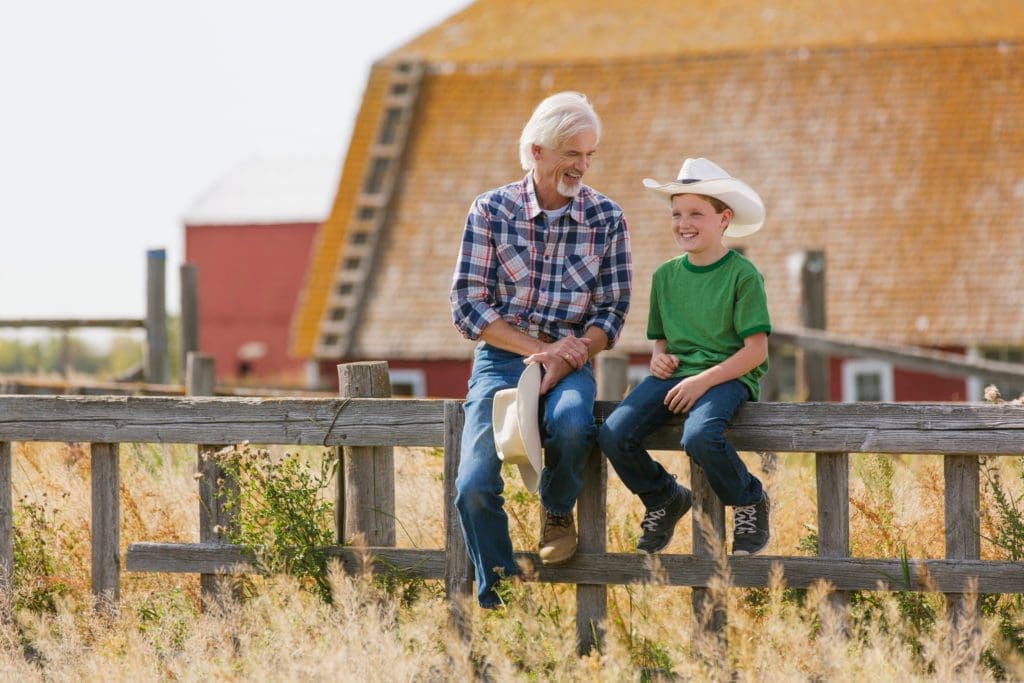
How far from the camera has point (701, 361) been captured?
5328 millimetres

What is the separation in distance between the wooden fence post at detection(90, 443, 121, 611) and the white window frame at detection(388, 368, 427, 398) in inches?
561

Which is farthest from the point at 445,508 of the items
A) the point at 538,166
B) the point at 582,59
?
the point at 582,59

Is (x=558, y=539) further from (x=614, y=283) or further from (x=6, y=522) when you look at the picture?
(x=6, y=522)

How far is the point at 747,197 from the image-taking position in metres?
5.45

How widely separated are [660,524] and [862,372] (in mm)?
15232

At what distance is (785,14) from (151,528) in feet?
61.1

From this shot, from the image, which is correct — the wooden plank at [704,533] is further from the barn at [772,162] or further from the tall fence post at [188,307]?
the barn at [772,162]

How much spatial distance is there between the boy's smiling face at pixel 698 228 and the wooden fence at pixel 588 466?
576mm

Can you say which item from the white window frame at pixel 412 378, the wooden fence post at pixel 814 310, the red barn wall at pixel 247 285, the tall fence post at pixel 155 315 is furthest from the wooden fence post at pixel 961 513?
the red barn wall at pixel 247 285

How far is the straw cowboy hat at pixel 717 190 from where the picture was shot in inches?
213

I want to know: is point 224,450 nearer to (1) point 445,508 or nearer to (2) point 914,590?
(1) point 445,508

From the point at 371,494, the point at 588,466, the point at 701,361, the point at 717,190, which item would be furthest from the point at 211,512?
the point at 717,190

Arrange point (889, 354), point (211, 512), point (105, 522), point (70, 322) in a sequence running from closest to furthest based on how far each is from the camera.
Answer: point (211, 512) → point (105, 522) → point (889, 354) → point (70, 322)

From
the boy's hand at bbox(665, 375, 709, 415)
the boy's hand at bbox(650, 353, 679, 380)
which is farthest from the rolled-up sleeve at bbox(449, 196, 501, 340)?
the boy's hand at bbox(665, 375, 709, 415)
